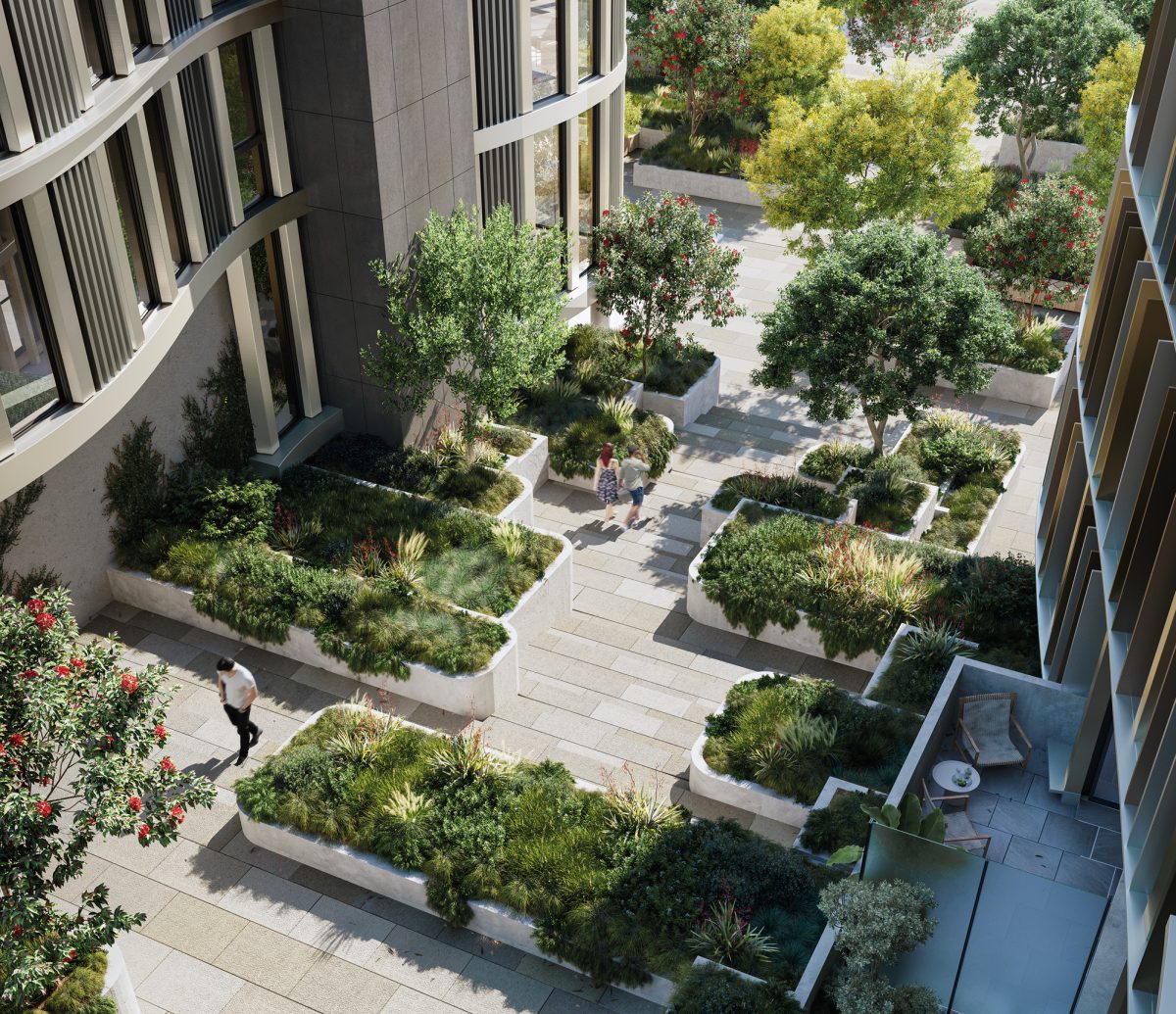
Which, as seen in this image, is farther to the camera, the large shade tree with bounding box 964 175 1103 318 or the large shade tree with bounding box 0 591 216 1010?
the large shade tree with bounding box 964 175 1103 318

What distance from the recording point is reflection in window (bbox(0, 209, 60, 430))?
12812mm

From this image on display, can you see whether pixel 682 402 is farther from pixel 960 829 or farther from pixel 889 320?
pixel 960 829

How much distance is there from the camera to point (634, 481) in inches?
792

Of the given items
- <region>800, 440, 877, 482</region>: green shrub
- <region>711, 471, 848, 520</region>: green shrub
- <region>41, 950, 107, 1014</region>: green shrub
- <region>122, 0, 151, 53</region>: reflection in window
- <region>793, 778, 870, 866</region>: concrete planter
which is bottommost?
<region>800, 440, 877, 482</region>: green shrub

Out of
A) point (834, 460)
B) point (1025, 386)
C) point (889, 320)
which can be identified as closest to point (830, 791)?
point (834, 460)

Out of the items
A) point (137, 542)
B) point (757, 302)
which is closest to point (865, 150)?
point (757, 302)

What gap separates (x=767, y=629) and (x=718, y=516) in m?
2.50

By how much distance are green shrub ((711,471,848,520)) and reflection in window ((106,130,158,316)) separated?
9.01m

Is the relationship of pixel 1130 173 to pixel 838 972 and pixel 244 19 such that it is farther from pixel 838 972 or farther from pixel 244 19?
pixel 244 19

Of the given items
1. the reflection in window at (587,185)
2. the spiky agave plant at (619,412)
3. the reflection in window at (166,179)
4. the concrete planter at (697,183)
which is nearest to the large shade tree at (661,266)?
the spiky agave plant at (619,412)


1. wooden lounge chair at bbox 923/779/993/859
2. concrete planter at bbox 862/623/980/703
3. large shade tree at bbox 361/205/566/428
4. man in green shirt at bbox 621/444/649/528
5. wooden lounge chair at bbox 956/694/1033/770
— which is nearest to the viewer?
wooden lounge chair at bbox 923/779/993/859

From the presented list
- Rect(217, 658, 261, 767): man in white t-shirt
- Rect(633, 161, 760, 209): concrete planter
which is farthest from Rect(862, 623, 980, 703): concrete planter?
Rect(633, 161, 760, 209): concrete planter

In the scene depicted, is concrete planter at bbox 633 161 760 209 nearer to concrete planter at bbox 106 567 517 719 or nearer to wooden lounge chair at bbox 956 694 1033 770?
concrete planter at bbox 106 567 517 719

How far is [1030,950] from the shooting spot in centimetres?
1062
